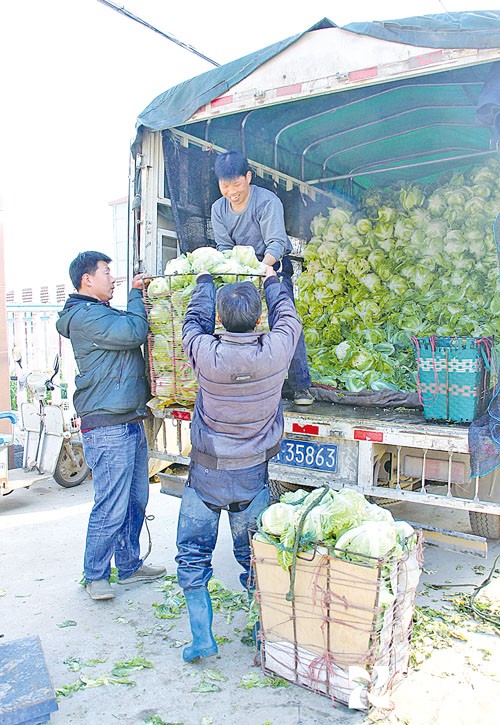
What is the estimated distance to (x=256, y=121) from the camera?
5305 mm

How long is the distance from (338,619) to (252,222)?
300cm

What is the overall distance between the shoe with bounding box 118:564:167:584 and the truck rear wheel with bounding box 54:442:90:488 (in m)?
2.82

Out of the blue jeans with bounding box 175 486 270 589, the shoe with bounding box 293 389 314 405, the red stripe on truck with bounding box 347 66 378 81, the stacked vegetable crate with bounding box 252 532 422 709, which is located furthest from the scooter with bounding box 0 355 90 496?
the red stripe on truck with bounding box 347 66 378 81

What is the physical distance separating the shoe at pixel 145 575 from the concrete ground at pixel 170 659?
6 centimetres

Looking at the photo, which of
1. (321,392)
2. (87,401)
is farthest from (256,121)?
(87,401)

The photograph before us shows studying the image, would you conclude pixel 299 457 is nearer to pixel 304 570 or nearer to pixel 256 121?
pixel 304 570

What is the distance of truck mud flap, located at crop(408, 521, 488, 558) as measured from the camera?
11.5 feet

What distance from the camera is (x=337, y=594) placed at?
107 inches

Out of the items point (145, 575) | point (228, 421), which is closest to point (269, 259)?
point (228, 421)

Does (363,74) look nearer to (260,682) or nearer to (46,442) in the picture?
(260,682)

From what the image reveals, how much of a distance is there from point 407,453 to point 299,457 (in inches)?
27.5

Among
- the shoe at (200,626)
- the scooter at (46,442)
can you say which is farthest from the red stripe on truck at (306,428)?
the scooter at (46,442)

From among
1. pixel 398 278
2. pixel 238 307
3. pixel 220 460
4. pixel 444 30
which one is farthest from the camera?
pixel 398 278

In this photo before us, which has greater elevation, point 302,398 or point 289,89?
point 289,89
